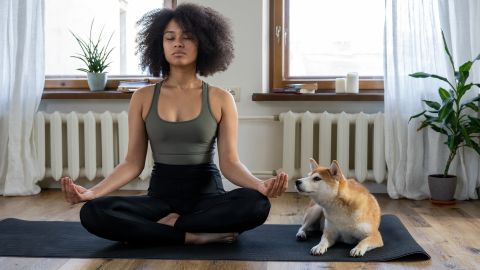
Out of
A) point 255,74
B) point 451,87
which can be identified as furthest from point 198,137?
point 451,87

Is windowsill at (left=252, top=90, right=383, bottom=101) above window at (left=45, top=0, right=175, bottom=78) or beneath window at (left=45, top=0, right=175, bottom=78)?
beneath

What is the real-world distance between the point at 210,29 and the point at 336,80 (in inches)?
58.3

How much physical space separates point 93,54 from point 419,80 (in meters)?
1.98

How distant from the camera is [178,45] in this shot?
249 cm

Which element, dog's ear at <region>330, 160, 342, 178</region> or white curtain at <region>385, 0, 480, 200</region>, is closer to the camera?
dog's ear at <region>330, 160, 342, 178</region>

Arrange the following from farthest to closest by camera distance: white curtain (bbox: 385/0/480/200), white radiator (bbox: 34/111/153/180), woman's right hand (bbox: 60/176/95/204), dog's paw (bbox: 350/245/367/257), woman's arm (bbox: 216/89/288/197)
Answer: white radiator (bbox: 34/111/153/180) → white curtain (bbox: 385/0/480/200) → woman's arm (bbox: 216/89/288/197) → dog's paw (bbox: 350/245/367/257) → woman's right hand (bbox: 60/176/95/204)

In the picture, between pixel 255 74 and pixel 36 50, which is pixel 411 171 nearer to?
Answer: pixel 255 74

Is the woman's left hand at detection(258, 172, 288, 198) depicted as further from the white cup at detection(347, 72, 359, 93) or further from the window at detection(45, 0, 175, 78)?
the window at detection(45, 0, 175, 78)

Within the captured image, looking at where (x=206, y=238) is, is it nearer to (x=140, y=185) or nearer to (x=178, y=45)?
(x=178, y=45)

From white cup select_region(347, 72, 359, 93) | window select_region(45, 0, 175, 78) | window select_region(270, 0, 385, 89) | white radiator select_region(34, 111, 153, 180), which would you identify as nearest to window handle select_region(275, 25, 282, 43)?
window select_region(270, 0, 385, 89)

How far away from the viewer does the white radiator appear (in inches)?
153

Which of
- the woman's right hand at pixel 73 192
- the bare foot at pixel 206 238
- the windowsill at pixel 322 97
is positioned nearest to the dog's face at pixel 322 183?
the bare foot at pixel 206 238

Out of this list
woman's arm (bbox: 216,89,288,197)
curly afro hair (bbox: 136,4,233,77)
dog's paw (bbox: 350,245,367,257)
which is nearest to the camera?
dog's paw (bbox: 350,245,367,257)

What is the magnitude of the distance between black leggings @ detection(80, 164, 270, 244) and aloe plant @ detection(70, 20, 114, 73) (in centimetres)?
178
